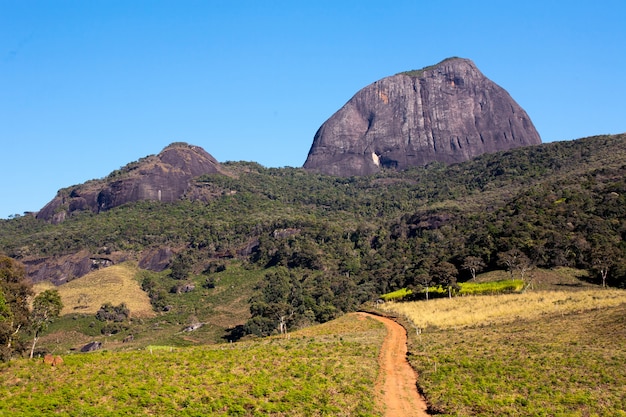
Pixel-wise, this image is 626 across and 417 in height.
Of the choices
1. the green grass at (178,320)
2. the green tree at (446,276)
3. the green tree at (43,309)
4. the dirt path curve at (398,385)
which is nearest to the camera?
the dirt path curve at (398,385)

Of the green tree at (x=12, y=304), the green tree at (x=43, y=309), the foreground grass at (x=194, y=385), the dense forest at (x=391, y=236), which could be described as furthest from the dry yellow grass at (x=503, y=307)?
the green tree at (x=12, y=304)

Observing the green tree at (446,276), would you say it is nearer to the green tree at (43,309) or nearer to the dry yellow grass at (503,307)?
the dry yellow grass at (503,307)

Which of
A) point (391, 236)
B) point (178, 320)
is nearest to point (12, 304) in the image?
point (178, 320)

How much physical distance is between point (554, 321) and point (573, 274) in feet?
119

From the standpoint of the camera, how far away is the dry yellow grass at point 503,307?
51.4m

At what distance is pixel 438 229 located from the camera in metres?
152

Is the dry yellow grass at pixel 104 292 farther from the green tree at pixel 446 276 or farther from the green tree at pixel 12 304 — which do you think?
the green tree at pixel 446 276

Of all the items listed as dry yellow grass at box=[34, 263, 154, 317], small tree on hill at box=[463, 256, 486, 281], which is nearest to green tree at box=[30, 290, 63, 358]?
small tree on hill at box=[463, 256, 486, 281]

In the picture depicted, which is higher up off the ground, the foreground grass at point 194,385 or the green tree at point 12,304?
the green tree at point 12,304

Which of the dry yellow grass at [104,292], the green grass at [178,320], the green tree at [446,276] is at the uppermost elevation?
the green tree at [446,276]

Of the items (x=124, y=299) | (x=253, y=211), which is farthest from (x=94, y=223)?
(x=124, y=299)

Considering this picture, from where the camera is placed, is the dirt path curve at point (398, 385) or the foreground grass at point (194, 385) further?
the dirt path curve at point (398, 385)

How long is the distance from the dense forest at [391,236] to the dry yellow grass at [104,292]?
1538 centimetres

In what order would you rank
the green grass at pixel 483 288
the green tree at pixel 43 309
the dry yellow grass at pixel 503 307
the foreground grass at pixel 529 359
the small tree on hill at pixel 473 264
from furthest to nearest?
the small tree on hill at pixel 473 264, the green grass at pixel 483 288, the green tree at pixel 43 309, the dry yellow grass at pixel 503 307, the foreground grass at pixel 529 359
